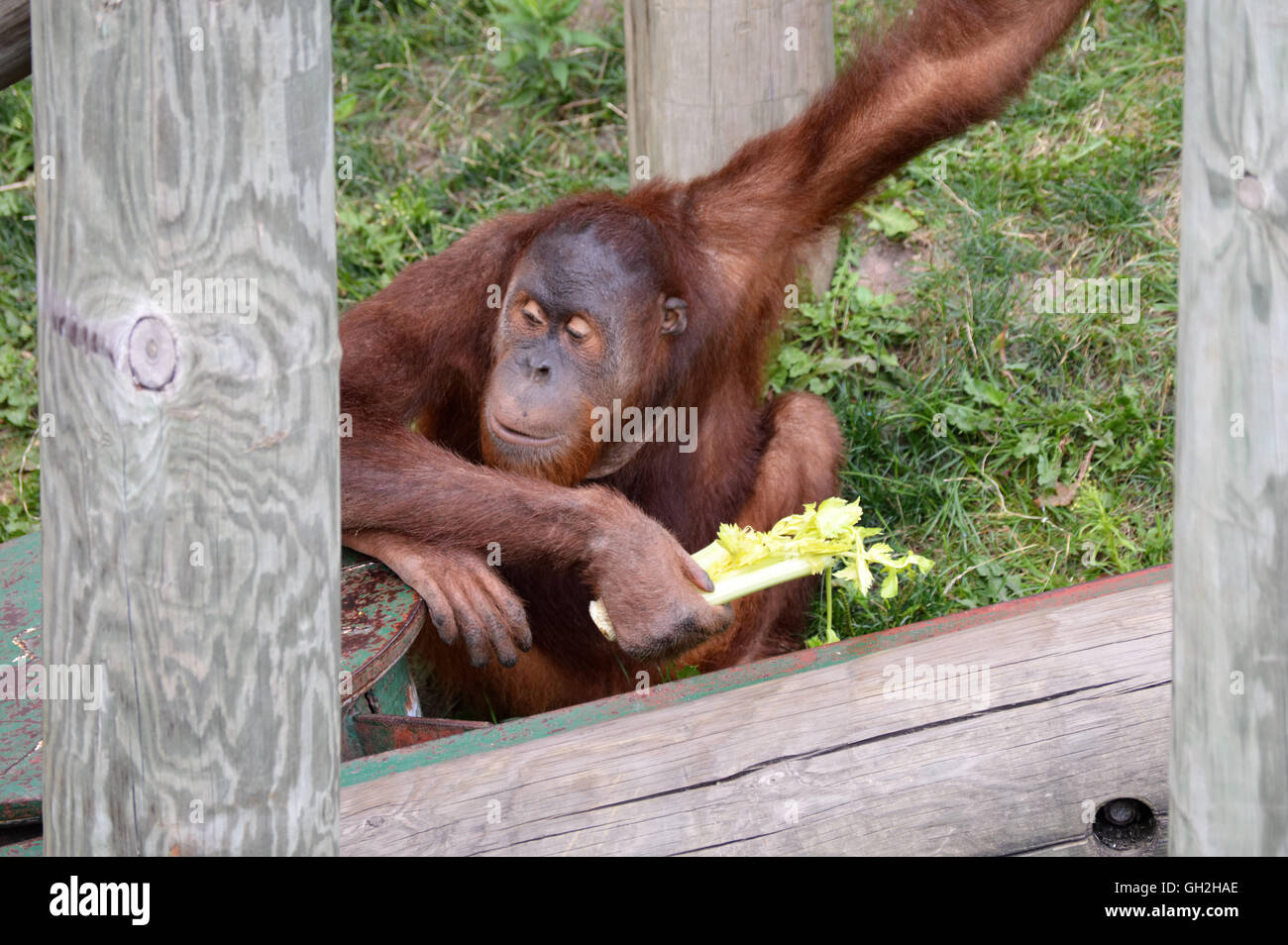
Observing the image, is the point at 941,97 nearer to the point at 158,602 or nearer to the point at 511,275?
the point at 511,275

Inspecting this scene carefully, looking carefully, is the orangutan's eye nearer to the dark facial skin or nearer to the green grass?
the dark facial skin

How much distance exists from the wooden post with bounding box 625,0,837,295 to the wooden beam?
7.05 feet

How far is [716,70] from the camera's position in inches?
162

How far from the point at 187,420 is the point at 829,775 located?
4.21 feet

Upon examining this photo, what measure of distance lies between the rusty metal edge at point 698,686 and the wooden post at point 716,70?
4.63ft

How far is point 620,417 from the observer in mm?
3445

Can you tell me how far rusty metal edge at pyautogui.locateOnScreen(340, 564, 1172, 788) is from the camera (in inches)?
104

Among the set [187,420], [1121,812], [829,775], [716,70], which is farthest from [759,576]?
[187,420]

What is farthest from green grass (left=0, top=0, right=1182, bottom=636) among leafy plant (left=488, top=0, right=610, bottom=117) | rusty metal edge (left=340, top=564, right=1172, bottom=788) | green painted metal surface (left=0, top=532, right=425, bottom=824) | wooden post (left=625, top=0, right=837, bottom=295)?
green painted metal surface (left=0, top=532, right=425, bottom=824)

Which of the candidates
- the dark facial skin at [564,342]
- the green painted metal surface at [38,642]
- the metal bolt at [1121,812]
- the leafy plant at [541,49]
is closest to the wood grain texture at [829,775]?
the metal bolt at [1121,812]

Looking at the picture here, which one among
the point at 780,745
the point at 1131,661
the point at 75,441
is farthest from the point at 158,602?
the point at 1131,661

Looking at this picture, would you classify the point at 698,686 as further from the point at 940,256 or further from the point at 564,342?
the point at 940,256

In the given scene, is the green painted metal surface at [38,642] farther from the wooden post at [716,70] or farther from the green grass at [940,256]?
the wooden post at [716,70]

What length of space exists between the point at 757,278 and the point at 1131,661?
1423mm
